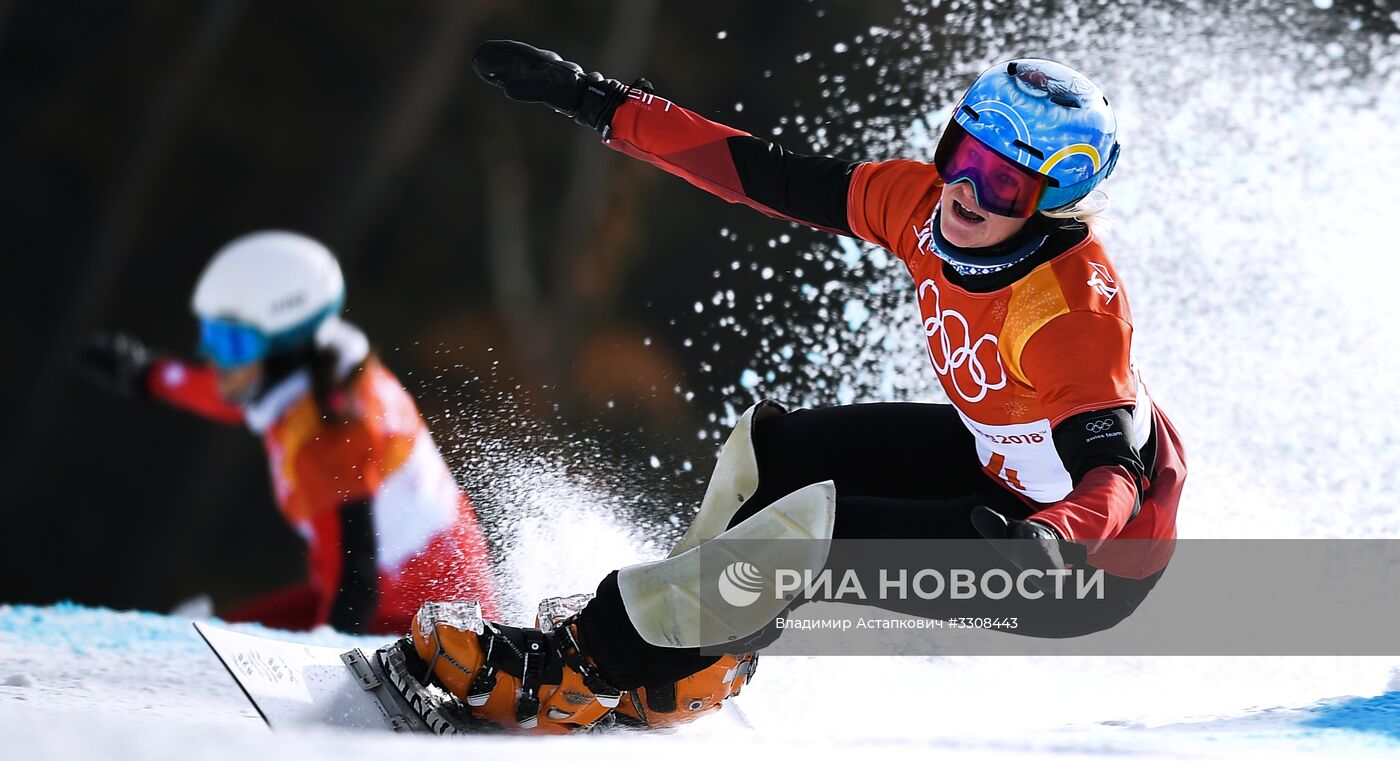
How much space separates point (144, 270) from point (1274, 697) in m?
11.1

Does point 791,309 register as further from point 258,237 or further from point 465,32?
point 465,32

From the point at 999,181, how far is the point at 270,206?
10796 millimetres

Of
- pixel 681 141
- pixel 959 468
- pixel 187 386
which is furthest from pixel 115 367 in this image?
pixel 959 468

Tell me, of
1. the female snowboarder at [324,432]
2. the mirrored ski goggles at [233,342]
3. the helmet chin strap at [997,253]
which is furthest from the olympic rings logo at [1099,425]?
the mirrored ski goggles at [233,342]

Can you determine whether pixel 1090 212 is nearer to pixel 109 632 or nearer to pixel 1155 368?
pixel 1155 368

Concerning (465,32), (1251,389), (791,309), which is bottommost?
(791,309)

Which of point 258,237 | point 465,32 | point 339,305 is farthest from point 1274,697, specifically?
point 465,32

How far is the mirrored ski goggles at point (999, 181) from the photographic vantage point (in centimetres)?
274

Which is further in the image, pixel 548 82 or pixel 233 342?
pixel 233 342

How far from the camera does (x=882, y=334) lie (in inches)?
192

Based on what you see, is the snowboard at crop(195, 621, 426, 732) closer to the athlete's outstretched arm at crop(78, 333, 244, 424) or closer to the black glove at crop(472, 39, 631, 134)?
the black glove at crop(472, 39, 631, 134)

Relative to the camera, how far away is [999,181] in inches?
108

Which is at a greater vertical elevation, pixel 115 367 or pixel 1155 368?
pixel 1155 368

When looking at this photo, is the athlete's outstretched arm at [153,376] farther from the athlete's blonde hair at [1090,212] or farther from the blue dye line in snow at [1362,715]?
the blue dye line in snow at [1362,715]
